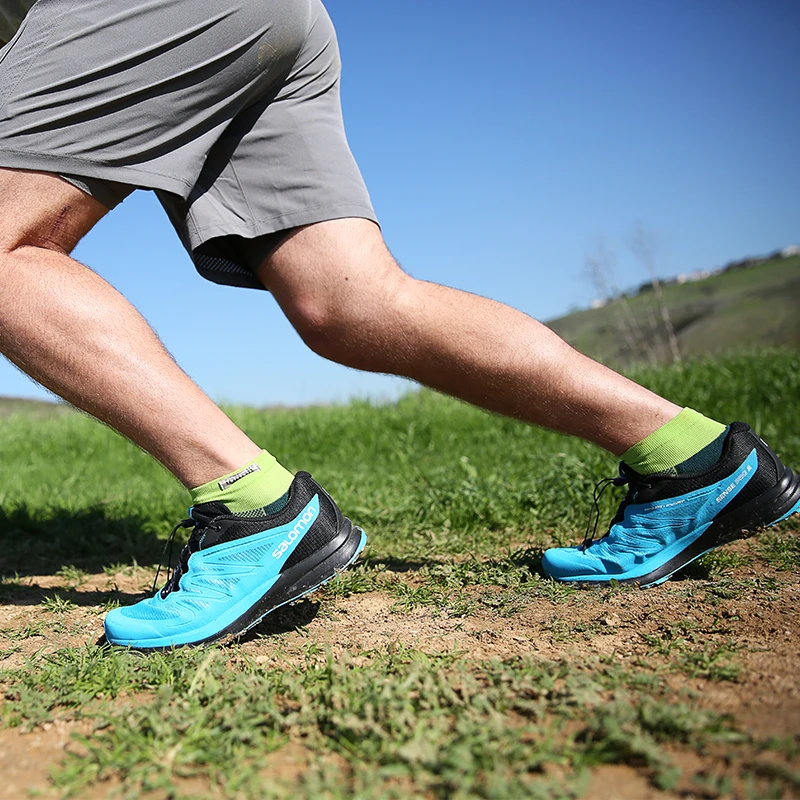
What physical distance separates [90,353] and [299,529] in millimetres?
585

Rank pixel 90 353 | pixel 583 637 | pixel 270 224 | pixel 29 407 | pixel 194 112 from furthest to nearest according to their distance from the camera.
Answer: pixel 29 407
pixel 270 224
pixel 194 112
pixel 90 353
pixel 583 637

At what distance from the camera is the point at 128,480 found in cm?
390

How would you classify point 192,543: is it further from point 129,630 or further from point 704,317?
point 704,317

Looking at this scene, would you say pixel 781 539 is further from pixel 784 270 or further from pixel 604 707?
pixel 784 270

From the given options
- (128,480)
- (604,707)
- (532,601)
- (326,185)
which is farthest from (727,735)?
(128,480)

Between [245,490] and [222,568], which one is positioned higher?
[245,490]

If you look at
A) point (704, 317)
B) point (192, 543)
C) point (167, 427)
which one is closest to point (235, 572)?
point (192, 543)

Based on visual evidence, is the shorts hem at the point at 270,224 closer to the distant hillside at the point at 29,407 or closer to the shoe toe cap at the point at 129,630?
the shoe toe cap at the point at 129,630

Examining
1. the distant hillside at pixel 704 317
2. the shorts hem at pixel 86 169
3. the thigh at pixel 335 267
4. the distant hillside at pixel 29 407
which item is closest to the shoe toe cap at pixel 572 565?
the thigh at pixel 335 267

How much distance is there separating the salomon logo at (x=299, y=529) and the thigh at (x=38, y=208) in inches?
33.0

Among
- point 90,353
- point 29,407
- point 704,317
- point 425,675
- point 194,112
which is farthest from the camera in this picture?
point 704,317

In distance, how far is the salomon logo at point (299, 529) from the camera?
1631 millimetres

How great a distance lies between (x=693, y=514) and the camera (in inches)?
71.2

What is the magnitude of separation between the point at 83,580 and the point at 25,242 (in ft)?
3.55
